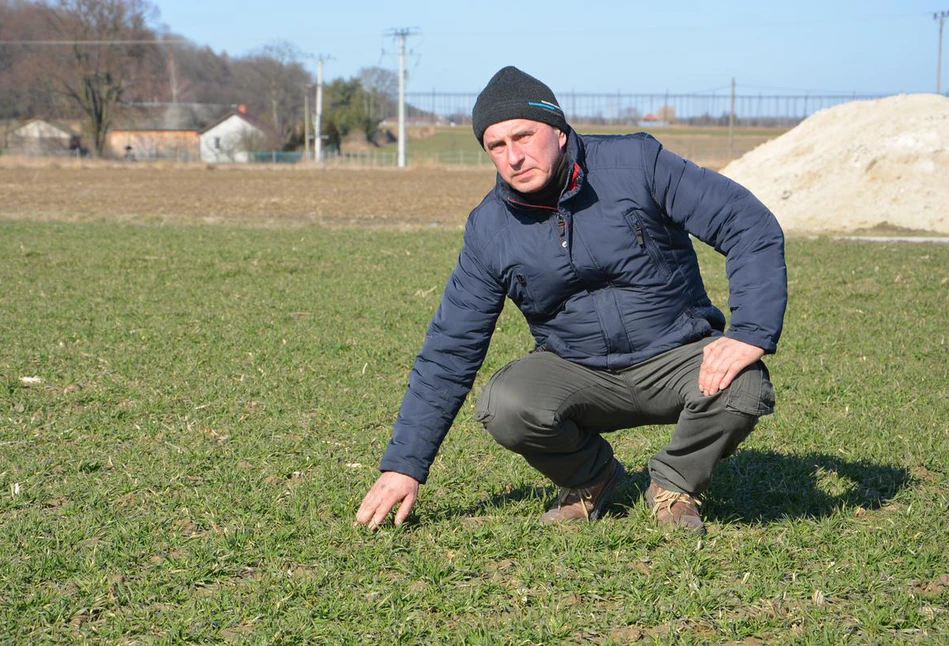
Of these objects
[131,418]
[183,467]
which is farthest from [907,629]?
[131,418]

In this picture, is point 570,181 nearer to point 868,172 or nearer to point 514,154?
point 514,154

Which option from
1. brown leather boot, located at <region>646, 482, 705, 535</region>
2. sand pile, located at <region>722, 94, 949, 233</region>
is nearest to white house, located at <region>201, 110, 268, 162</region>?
sand pile, located at <region>722, 94, 949, 233</region>

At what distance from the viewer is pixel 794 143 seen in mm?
22297

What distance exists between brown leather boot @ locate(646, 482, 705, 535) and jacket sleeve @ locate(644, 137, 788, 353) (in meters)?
0.73

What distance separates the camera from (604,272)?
3752 millimetres

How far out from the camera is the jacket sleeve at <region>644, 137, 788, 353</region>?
3.55m

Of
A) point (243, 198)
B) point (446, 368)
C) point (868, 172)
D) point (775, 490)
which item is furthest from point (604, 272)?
point (243, 198)

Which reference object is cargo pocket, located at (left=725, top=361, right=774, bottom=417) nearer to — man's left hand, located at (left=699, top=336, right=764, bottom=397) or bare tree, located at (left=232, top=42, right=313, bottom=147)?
man's left hand, located at (left=699, top=336, right=764, bottom=397)

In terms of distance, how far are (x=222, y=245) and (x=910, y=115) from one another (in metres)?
13.8

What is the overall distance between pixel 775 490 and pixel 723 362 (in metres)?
1.17

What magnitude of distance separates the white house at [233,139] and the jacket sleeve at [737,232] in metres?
79.8

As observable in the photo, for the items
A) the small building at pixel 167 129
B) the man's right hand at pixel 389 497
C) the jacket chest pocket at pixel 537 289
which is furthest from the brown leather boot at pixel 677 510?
the small building at pixel 167 129

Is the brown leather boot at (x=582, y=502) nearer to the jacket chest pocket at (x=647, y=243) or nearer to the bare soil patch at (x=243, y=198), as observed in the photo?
the jacket chest pocket at (x=647, y=243)

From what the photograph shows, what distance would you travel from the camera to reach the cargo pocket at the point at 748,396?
363cm
